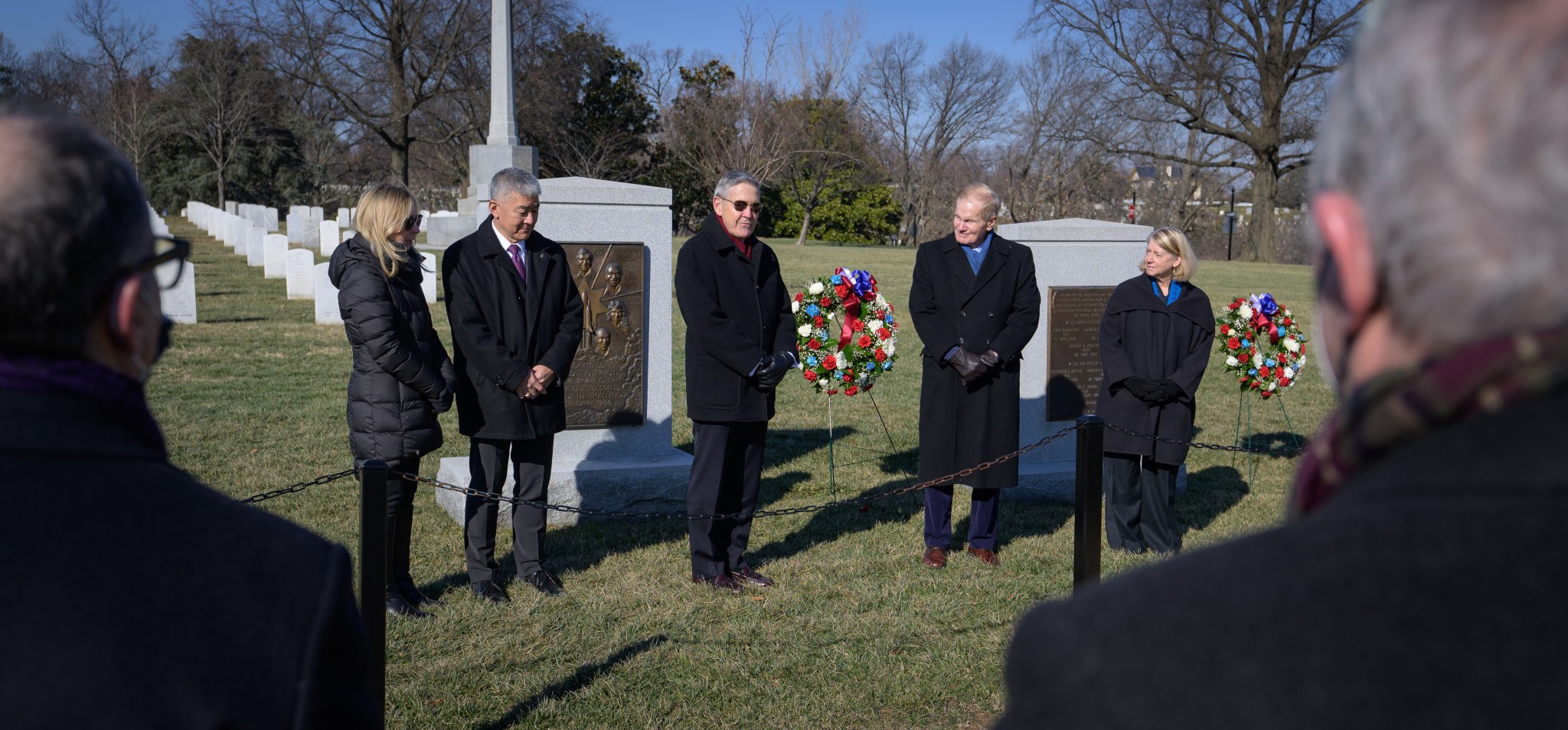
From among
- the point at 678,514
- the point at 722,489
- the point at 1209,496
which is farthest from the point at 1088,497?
the point at 1209,496

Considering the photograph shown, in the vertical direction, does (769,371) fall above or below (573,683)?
above

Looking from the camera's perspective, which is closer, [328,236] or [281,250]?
[281,250]

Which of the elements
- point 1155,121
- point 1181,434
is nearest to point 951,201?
point 1155,121

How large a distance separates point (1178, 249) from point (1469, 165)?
6209mm

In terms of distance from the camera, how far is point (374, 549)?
3.62m

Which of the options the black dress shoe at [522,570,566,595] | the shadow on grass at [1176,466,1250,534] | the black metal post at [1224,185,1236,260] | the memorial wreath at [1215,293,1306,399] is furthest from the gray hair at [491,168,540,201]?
the black metal post at [1224,185,1236,260]

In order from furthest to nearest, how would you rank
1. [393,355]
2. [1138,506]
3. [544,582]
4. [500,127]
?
[500,127]
[1138,506]
[544,582]
[393,355]

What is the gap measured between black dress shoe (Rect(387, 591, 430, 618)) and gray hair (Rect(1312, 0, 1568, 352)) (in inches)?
208

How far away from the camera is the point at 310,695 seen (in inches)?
52.1

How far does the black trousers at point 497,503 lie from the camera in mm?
5938

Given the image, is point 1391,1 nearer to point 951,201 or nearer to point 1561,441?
point 1561,441

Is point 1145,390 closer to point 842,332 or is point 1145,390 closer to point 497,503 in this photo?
point 842,332

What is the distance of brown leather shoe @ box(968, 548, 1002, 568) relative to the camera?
677cm

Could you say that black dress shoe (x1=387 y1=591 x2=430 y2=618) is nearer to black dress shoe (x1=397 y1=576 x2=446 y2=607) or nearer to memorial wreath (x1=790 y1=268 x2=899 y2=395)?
black dress shoe (x1=397 y1=576 x2=446 y2=607)
